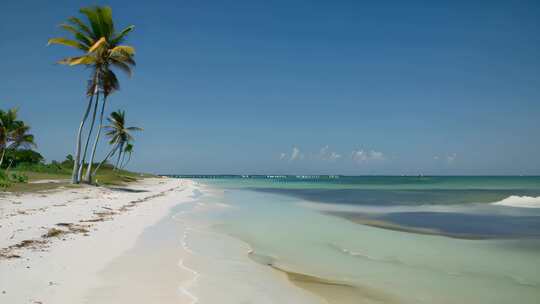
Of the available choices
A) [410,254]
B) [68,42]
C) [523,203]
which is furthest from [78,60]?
[523,203]

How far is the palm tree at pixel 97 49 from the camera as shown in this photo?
26922 millimetres

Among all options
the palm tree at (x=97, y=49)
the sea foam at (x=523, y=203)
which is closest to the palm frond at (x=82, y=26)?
the palm tree at (x=97, y=49)

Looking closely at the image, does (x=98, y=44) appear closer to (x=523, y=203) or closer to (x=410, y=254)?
(x=410, y=254)

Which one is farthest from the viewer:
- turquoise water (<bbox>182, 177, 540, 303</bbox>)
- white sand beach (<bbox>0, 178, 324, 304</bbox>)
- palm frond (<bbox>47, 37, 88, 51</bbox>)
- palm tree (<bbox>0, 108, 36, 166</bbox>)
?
palm tree (<bbox>0, 108, 36, 166</bbox>)

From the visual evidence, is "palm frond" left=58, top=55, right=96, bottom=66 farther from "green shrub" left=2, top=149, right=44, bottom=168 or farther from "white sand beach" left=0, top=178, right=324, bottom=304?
"green shrub" left=2, top=149, right=44, bottom=168

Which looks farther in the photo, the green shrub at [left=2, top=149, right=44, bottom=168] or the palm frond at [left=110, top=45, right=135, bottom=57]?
the green shrub at [left=2, top=149, right=44, bottom=168]

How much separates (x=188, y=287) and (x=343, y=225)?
33.2 ft

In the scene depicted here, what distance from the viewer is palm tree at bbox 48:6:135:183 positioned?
26922 millimetres

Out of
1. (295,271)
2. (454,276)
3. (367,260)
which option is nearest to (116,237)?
(295,271)

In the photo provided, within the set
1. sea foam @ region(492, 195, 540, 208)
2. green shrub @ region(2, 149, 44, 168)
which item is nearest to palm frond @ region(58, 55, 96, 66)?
sea foam @ region(492, 195, 540, 208)

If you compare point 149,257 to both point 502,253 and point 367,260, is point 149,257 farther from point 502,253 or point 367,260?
point 502,253

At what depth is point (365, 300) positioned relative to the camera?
18.9 feet

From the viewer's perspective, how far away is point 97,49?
27.4 metres

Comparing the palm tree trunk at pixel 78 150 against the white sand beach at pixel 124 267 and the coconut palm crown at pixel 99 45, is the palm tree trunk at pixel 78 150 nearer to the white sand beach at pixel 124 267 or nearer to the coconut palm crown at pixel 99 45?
the coconut palm crown at pixel 99 45
